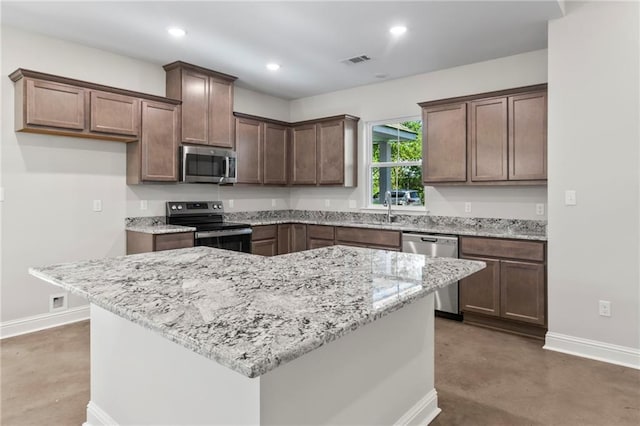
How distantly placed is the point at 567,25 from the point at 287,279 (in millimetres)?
3132

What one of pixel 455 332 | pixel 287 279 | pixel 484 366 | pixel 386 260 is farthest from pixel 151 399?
pixel 455 332

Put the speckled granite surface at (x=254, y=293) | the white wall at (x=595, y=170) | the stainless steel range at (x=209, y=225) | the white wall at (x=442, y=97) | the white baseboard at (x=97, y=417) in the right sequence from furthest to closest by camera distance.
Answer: the stainless steel range at (x=209, y=225), the white wall at (x=442, y=97), the white wall at (x=595, y=170), the white baseboard at (x=97, y=417), the speckled granite surface at (x=254, y=293)

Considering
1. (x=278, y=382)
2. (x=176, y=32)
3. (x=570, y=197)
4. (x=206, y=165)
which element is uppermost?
(x=176, y=32)

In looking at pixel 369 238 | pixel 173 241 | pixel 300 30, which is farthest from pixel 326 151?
pixel 173 241

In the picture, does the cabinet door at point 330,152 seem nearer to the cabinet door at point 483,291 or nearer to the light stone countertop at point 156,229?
the light stone countertop at point 156,229

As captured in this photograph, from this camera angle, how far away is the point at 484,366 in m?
2.89

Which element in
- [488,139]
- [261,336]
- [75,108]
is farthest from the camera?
[488,139]

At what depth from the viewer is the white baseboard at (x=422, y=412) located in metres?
1.96

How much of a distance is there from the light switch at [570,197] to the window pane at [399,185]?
1.85 m

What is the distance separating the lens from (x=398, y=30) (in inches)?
138

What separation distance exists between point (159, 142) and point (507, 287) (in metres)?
3.73

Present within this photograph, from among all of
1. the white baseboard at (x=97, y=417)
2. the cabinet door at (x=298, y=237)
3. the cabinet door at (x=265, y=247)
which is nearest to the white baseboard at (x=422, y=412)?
the white baseboard at (x=97, y=417)

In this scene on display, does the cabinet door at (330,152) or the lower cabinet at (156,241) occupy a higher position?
the cabinet door at (330,152)

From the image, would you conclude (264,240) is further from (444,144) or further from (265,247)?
(444,144)
